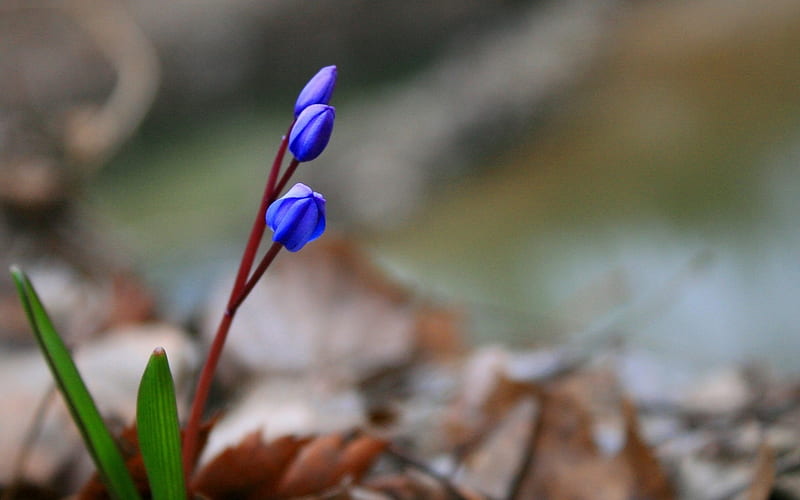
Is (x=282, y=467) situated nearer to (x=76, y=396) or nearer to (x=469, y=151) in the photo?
(x=76, y=396)

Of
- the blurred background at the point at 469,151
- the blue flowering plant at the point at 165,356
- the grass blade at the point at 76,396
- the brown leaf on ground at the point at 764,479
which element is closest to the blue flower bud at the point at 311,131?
the blue flowering plant at the point at 165,356

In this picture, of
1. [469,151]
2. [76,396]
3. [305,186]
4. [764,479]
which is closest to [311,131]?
[305,186]

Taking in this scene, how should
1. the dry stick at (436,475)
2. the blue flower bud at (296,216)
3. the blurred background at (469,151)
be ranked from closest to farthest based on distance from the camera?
the blue flower bud at (296,216) → the dry stick at (436,475) → the blurred background at (469,151)

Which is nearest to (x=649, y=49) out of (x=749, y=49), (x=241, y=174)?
(x=749, y=49)

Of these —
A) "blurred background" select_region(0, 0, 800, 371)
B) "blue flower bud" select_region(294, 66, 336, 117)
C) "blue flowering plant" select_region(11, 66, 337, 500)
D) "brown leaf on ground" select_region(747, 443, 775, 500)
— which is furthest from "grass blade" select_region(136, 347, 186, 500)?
"blurred background" select_region(0, 0, 800, 371)

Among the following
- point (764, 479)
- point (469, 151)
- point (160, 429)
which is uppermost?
point (469, 151)

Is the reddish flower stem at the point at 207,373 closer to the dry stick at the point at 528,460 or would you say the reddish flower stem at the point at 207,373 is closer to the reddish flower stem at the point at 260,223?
the reddish flower stem at the point at 260,223
